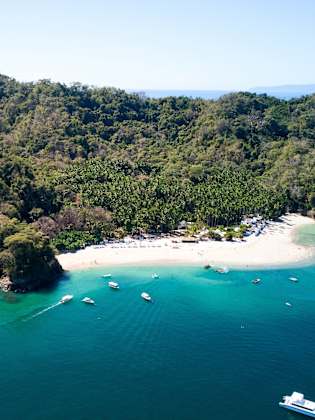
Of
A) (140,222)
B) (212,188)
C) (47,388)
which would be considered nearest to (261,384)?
(47,388)

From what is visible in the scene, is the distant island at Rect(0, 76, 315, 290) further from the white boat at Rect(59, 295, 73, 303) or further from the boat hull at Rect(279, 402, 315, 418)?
the boat hull at Rect(279, 402, 315, 418)

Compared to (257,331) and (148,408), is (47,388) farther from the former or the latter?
(257,331)

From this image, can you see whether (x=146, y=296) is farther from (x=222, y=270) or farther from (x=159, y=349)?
(x=222, y=270)

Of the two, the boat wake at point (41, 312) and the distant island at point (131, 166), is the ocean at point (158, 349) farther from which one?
the distant island at point (131, 166)

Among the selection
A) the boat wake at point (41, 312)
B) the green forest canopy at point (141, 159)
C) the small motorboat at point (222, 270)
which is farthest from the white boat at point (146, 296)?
the green forest canopy at point (141, 159)

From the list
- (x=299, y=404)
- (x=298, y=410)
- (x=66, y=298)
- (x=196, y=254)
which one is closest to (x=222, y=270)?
(x=196, y=254)

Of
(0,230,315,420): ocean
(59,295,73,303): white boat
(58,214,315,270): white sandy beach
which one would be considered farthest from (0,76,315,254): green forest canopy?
(0,230,315,420): ocean
